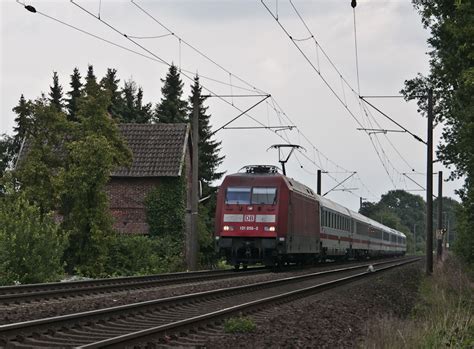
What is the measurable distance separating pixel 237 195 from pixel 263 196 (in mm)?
1004

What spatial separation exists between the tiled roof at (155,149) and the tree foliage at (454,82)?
12.6m

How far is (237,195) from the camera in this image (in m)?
27.6

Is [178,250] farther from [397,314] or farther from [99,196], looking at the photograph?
[397,314]

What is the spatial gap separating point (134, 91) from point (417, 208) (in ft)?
339

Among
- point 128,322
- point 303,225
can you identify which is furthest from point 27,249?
point 303,225

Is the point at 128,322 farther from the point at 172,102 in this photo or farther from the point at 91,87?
the point at 172,102

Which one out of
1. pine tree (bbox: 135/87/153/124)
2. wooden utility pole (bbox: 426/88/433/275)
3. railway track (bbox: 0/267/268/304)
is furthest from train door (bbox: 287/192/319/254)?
pine tree (bbox: 135/87/153/124)

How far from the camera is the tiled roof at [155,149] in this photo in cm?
3872

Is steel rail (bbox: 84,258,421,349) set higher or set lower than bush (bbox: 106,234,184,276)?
lower

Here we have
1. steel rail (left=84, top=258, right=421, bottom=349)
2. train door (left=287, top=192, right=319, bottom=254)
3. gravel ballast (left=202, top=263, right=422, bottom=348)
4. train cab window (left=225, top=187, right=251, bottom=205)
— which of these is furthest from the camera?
train door (left=287, top=192, right=319, bottom=254)

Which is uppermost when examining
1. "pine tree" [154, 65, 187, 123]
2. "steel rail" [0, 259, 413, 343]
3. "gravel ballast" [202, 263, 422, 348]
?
"pine tree" [154, 65, 187, 123]

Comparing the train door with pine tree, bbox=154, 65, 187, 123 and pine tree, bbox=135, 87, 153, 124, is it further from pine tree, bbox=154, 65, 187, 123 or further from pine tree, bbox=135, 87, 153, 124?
pine tree, bbox=135, 87, 153, 124

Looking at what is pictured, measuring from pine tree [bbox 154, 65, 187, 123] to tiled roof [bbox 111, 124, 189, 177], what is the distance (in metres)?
25.0

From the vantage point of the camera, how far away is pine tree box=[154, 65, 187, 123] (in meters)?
67.9
